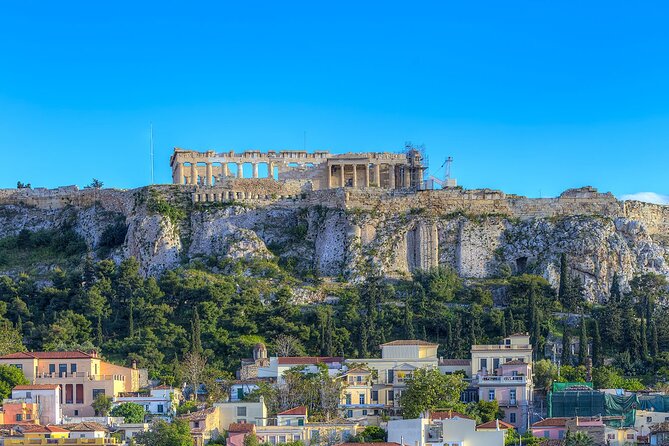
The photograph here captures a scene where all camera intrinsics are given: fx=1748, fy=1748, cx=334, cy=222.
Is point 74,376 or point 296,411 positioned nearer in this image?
point 296,411

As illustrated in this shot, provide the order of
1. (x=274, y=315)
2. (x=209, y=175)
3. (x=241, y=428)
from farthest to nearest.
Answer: (x=209, y=175)
(x=274, y=315)
(x=241, y=428)

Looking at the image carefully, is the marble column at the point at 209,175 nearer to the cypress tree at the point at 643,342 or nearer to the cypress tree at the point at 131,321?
the cypress tree at the point at 131,321

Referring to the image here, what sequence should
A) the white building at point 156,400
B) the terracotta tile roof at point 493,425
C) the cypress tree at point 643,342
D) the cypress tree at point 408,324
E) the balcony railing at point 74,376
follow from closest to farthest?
the terracotta tile roof at point 493,425 < the white building at point 156,400 < the balcony railing at point 74,376 < the cypress tree at point 643,342 < the cypress tree at point 408,324

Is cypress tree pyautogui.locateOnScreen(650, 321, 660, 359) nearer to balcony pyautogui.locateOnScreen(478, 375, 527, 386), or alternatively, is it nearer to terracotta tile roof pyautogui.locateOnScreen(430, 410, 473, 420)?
balcony pyautogui.locateOnScreen(478, 375, 527, 386)

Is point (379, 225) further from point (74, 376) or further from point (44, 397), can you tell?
point (44, 397)

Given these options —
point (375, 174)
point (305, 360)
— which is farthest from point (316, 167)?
point (305, 360)

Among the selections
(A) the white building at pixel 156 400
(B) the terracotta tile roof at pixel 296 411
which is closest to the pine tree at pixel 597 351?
(B) the terracotta tile roof at pixel 296 411
